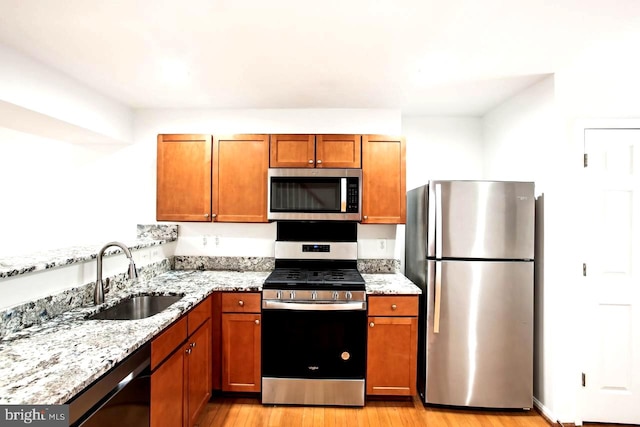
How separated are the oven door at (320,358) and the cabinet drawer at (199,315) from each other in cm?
49

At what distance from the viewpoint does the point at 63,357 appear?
1265 millimetres

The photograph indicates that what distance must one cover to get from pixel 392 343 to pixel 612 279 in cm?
162

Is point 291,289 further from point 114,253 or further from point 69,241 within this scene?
point 69,241

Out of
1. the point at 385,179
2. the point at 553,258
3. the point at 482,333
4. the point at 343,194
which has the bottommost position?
the point at 482,333

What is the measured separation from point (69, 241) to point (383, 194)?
3.09 m

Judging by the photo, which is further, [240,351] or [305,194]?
[305,194]

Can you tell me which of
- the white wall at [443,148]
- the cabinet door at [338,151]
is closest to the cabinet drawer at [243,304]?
the cabinet door at [338,151]

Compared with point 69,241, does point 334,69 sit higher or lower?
higher

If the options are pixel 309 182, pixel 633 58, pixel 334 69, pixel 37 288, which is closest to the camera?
pixel 37 288

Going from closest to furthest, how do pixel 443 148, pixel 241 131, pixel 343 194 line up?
pixel 343 194 < pixel 241 131 < pixel 443 148

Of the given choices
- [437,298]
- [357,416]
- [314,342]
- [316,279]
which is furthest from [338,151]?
[357,416]

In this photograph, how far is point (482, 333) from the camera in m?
2.39

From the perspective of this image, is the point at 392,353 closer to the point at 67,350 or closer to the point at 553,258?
the point at 553,258

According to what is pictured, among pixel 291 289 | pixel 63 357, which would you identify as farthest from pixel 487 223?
pixel 63 357
